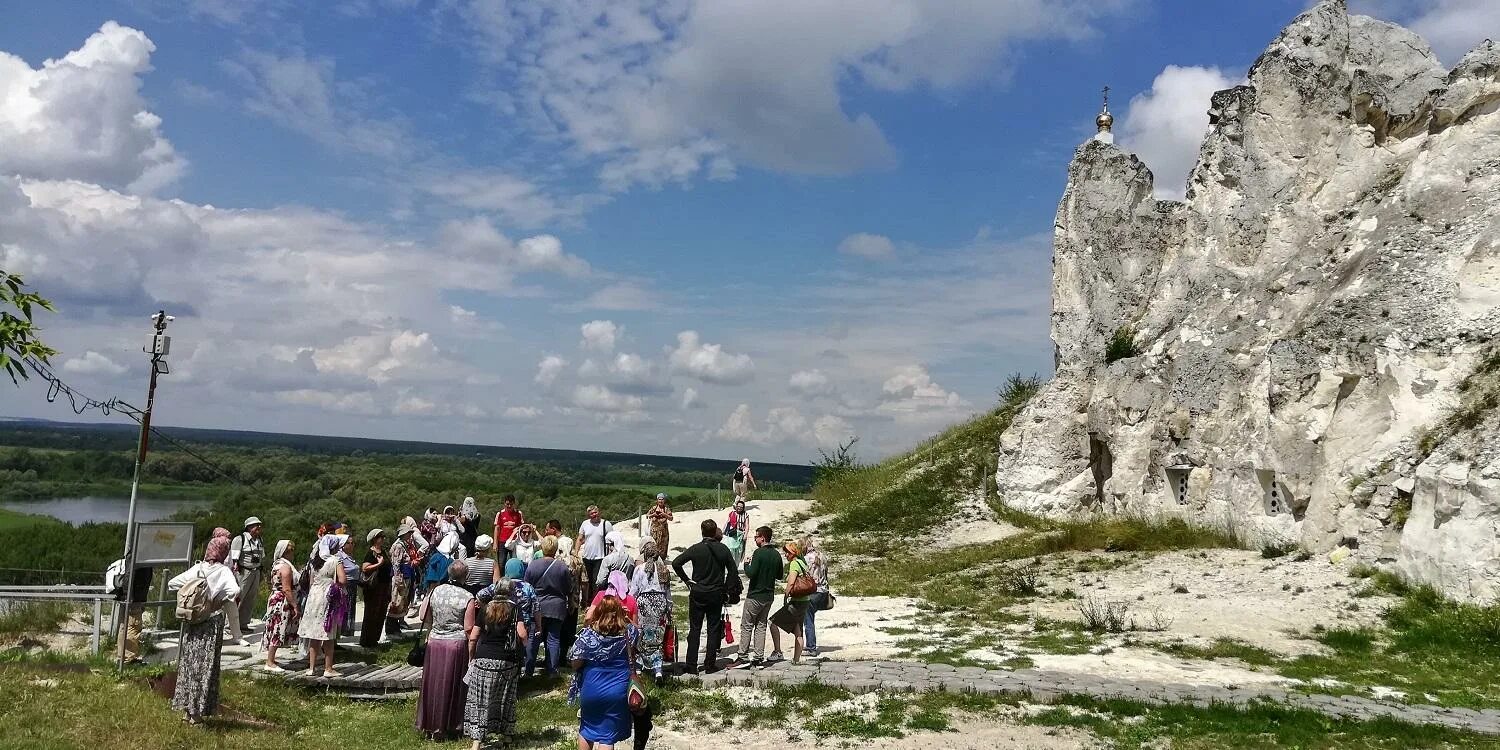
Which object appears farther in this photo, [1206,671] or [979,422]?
[979,422]

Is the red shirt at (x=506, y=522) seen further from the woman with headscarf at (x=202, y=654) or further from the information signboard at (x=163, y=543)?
the woman with headscarf at (x=202, y=654)

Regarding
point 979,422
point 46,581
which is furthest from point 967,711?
point 979,422

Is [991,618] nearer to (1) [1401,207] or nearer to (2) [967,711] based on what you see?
(2) [967,711]

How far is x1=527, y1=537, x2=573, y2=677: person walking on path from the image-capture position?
9414 millimetres

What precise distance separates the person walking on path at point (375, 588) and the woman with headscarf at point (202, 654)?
11.3 feet

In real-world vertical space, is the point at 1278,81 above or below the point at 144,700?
above

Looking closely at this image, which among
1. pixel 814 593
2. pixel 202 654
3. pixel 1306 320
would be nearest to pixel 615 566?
pixel 814 593

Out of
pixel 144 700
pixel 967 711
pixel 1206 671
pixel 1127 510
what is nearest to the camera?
pixel 144 700

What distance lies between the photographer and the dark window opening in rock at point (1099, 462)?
2331 cm

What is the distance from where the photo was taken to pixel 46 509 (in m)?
52.5

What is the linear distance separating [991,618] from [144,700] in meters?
10.7

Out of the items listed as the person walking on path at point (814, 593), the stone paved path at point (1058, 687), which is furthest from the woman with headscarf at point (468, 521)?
the stone paved path at point (1058, 687)

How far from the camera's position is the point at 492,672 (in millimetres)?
7344

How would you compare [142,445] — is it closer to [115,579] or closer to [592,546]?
[115,579]
